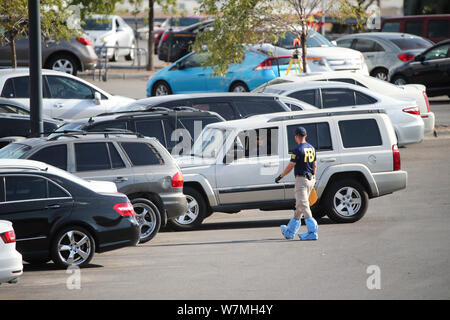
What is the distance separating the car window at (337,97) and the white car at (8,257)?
1081cm

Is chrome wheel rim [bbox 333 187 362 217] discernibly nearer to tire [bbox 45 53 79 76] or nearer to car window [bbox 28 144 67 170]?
car window [bbox 28 144 67 170]

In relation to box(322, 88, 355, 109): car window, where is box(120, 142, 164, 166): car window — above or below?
A: below

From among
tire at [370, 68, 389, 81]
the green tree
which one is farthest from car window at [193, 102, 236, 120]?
tire at [370, 68, 389, 81]

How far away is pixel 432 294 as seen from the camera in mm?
9133

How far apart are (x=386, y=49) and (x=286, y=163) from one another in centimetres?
1702

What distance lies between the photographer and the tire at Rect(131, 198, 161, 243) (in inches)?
489

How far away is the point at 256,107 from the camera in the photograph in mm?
17031

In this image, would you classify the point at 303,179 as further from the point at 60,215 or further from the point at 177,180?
the point at 60,215

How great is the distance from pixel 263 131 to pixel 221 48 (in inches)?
368

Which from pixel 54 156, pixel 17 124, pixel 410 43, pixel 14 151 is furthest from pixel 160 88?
pixel 54 156

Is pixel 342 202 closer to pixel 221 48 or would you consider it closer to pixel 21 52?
pixel 221 48

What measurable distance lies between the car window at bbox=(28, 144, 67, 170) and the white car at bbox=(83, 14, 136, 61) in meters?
22.5

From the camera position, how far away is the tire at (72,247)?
10.6 m
